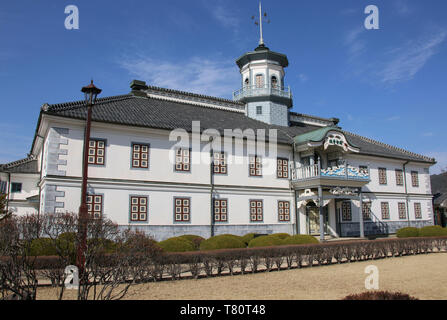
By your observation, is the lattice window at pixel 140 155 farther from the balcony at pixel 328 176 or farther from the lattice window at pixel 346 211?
the lattice window at pixel 346 211

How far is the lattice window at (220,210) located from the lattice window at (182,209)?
74.2 inches

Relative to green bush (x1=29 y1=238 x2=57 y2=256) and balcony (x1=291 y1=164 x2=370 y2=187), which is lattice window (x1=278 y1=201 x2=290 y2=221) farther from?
green bush (x1=29 y1=238 x2=57 y2=256)

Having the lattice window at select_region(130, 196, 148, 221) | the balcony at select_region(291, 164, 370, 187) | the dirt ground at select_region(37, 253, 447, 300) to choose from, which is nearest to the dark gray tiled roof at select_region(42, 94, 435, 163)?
the balcony at select_region(291, 164, 370, 187)

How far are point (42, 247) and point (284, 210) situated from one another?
17607 mm

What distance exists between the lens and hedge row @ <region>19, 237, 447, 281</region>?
12.6 meters

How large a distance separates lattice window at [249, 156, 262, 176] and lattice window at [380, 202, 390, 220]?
41.9ft

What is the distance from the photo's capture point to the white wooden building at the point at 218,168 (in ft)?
65.8

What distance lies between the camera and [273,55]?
32.2 metres

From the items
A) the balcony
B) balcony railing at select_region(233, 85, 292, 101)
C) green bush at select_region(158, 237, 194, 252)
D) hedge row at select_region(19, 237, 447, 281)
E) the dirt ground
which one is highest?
balcony railing at select_region(233, 85, 292, 101)

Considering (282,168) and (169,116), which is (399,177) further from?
(169,116)

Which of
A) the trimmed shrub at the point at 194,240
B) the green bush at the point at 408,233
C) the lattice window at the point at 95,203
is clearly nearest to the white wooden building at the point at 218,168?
the lattice window at the point at 95,203
